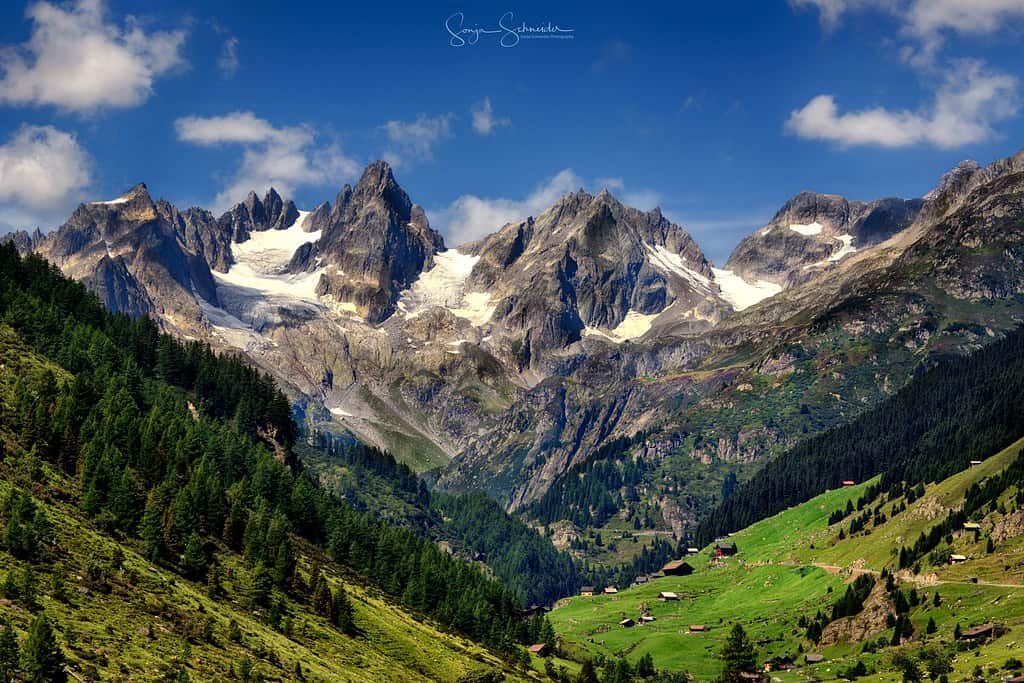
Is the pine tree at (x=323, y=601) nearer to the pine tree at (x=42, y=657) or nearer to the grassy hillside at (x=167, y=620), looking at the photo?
the grassy hillside at (x=167, y=620)

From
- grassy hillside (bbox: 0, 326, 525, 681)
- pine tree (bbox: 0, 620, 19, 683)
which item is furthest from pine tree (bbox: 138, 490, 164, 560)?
pine tree (bbox: 0, 620, 19, 683)

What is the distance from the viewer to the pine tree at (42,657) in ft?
207

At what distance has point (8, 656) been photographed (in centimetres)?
6272

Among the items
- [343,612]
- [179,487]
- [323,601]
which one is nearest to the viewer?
[343,612]

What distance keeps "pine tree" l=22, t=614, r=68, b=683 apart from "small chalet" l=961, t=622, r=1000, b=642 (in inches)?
5371

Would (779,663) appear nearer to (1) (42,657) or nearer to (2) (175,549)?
(2) (175,549)

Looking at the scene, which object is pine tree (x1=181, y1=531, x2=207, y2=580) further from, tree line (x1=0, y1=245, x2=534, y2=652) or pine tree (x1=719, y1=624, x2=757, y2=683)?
pine tree (x1=719, y1=624, x2=757, y2=683)

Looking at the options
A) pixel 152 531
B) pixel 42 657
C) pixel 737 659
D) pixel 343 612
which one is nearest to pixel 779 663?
pixel 737 659

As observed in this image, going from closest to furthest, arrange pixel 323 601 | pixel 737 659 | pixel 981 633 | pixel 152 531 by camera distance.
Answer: pixel 152 531
pixel 323 601
pixel 737 659
pixel 981 633

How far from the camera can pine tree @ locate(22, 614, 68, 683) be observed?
63.1 meters

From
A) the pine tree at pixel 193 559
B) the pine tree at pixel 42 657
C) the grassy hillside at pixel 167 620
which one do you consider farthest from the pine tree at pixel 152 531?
the pine tree at pixel 42 657

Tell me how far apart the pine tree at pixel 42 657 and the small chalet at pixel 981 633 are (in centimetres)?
13642

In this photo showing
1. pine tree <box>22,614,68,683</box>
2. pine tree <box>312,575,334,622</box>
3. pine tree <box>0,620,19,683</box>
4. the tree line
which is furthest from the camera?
pine tree <box>312,575,334,622</box>

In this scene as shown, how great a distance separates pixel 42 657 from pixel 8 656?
2.03 metres
